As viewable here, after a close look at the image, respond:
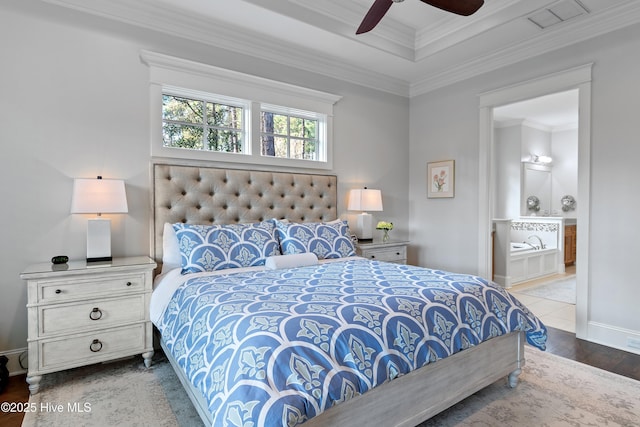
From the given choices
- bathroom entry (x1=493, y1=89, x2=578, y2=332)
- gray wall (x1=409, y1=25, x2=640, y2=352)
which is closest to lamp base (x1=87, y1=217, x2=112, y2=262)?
gray wall (x1=409, y1=25, x2=640, y2=352)

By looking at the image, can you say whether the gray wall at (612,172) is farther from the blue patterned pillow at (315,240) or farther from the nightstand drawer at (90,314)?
the nightstand drawer at (90,314)

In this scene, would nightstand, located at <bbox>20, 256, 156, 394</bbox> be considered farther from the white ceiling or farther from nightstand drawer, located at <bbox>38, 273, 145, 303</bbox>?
the white ceiling

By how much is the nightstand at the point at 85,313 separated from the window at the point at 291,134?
170 cm

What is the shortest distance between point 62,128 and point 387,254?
10.4ft

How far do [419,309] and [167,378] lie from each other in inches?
69.4

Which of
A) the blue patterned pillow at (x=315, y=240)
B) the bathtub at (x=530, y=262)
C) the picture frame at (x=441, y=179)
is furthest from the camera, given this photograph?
the bathtub at (x=530, y=262)

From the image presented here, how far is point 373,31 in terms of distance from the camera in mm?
3408

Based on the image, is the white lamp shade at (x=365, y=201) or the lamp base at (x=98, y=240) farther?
the white lamp shade at (x=365, y=201)

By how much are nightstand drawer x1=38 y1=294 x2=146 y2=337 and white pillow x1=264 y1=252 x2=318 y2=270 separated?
913 millimetres

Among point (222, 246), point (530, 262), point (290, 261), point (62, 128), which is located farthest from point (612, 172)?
point (62, 128)

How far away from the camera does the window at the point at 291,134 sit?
11.6ft

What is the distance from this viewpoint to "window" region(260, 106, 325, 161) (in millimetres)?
3541

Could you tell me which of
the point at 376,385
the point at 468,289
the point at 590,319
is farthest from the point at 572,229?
the point at 376,385

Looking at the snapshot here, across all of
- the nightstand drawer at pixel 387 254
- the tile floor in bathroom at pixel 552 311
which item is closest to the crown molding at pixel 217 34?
the nightstand drawer at pixel 387 254
